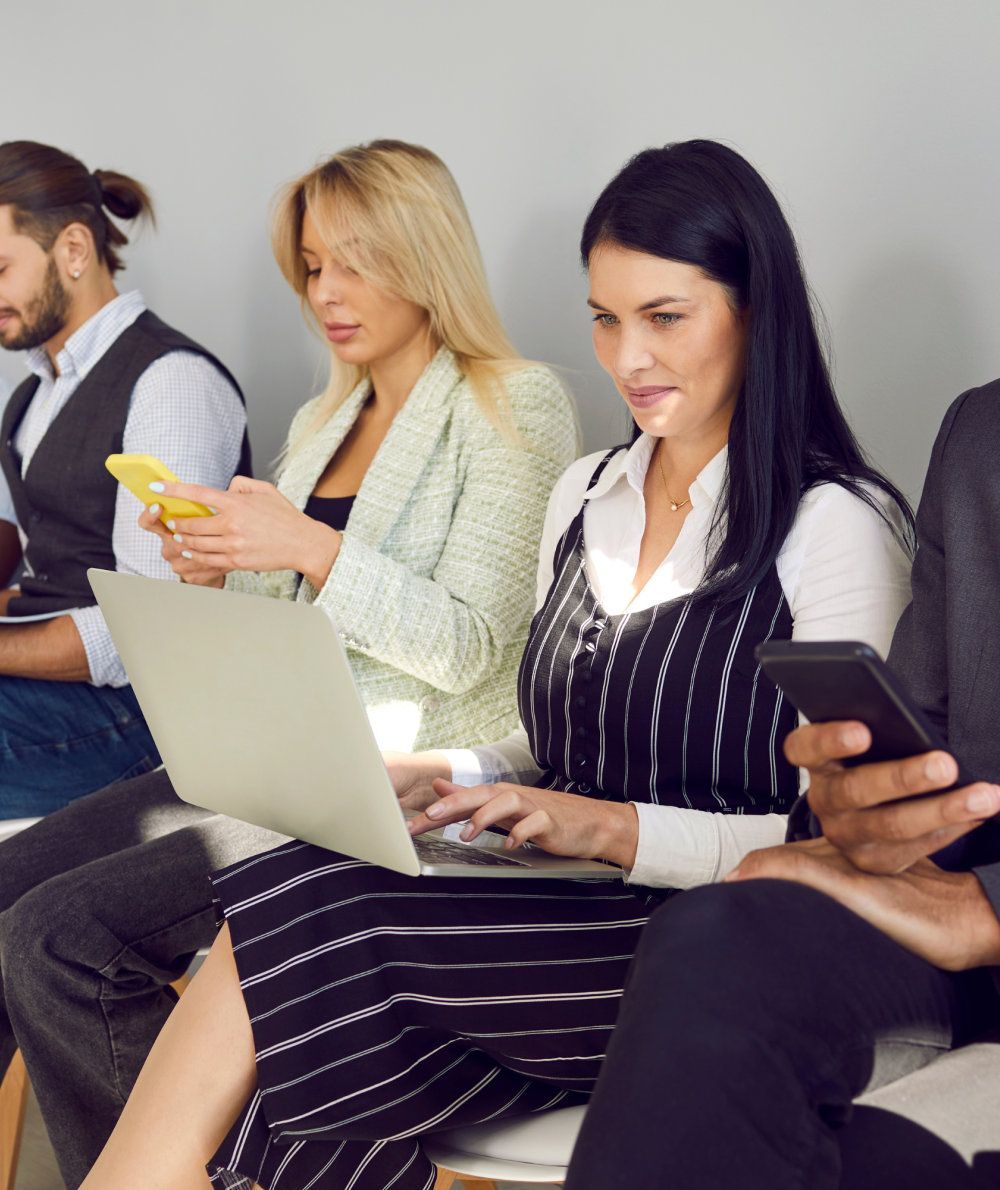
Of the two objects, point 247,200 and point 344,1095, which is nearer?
point 344,1095

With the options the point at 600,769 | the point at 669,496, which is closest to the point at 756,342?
the point at 669,496

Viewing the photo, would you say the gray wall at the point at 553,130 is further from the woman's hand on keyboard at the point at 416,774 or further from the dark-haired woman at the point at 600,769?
the woman's hand on keyboard at the point at 416,774

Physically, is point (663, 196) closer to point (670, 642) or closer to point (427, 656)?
point (670, 642)

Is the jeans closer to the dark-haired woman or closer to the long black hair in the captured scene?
the dark-haired woman

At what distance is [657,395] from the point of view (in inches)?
43.3

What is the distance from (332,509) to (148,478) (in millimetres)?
442

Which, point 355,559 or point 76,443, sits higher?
point 76,443

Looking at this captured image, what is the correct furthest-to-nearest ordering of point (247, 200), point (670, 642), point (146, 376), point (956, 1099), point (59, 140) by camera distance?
point (59, 140) → point (247, 200) → point (146, 376) → point (670, 642) → point (956, 1099)

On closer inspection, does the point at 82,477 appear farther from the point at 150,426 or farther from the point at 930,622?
the point at 930,622

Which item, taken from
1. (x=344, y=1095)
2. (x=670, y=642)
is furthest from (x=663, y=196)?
(x=344, y=1095)

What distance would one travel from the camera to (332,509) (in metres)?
1.60

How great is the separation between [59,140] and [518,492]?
1.79 meters

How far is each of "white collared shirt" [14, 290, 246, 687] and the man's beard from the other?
0.07 m

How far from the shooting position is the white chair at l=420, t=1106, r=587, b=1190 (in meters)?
0.85
